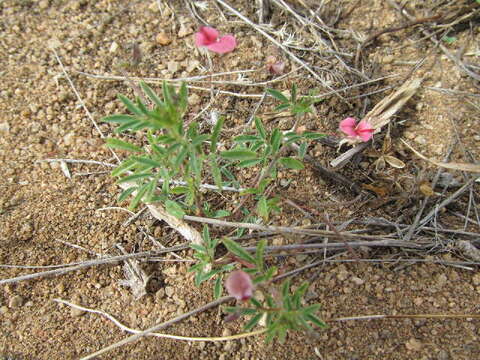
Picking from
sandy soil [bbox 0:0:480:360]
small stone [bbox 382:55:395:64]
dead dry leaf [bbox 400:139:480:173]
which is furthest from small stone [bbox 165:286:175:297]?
small stone [bbox 382:55:395:64]

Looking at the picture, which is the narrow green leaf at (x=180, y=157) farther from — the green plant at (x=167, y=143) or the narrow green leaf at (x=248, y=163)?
the narrow green leaf at (x=248, y=163)

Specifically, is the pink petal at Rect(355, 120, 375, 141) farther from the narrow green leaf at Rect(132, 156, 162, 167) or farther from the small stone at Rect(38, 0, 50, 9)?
the small stone at Rect(38, 0, 50, 9)

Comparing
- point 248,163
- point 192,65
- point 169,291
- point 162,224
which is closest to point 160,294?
point 169,291

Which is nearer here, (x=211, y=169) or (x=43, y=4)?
(x=211, y=169)

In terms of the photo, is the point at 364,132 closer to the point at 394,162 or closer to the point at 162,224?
the point at 394,162

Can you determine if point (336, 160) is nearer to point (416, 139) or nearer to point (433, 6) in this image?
point (416, 139)

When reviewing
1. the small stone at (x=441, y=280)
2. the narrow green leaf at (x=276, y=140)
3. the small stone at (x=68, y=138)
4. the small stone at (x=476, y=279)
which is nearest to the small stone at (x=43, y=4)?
the small stone at (x=68, y=138)
